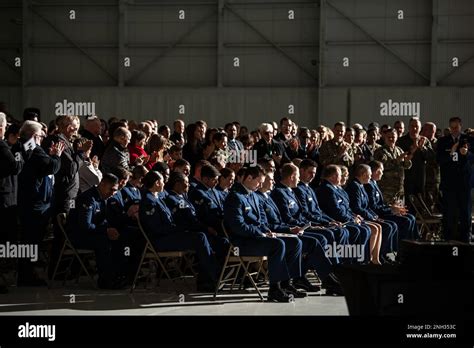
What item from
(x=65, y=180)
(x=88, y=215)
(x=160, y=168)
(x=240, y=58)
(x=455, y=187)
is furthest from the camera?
(x=240, y=58)

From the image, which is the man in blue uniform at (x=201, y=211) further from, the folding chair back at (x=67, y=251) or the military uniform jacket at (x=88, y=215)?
the folding chair back at (x=67, y=251)

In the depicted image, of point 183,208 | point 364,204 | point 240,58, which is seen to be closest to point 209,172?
point 183,208

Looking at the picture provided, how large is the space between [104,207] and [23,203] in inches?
34.1

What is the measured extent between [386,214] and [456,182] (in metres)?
1.89

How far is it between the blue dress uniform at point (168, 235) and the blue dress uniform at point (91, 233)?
0.55m

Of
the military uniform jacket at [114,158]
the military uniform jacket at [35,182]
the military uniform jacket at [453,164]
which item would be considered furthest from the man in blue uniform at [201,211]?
the military uniform jacket at [453,164]

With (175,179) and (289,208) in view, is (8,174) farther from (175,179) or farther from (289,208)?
(289,208)

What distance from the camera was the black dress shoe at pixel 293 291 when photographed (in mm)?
9109

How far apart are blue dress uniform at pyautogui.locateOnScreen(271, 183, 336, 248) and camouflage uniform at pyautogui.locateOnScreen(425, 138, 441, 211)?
4.17m

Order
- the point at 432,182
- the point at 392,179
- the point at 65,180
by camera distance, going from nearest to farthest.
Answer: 1. the point at 65,180
2. the point at 392,179
3. the point at 432,182

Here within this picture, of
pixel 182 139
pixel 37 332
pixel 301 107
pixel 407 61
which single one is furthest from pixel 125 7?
pixel 37 332

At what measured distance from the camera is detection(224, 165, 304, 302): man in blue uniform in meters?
8.89

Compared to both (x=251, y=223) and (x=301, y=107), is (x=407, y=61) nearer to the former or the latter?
(x=301, y=107)

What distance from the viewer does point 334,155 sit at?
12.6m
